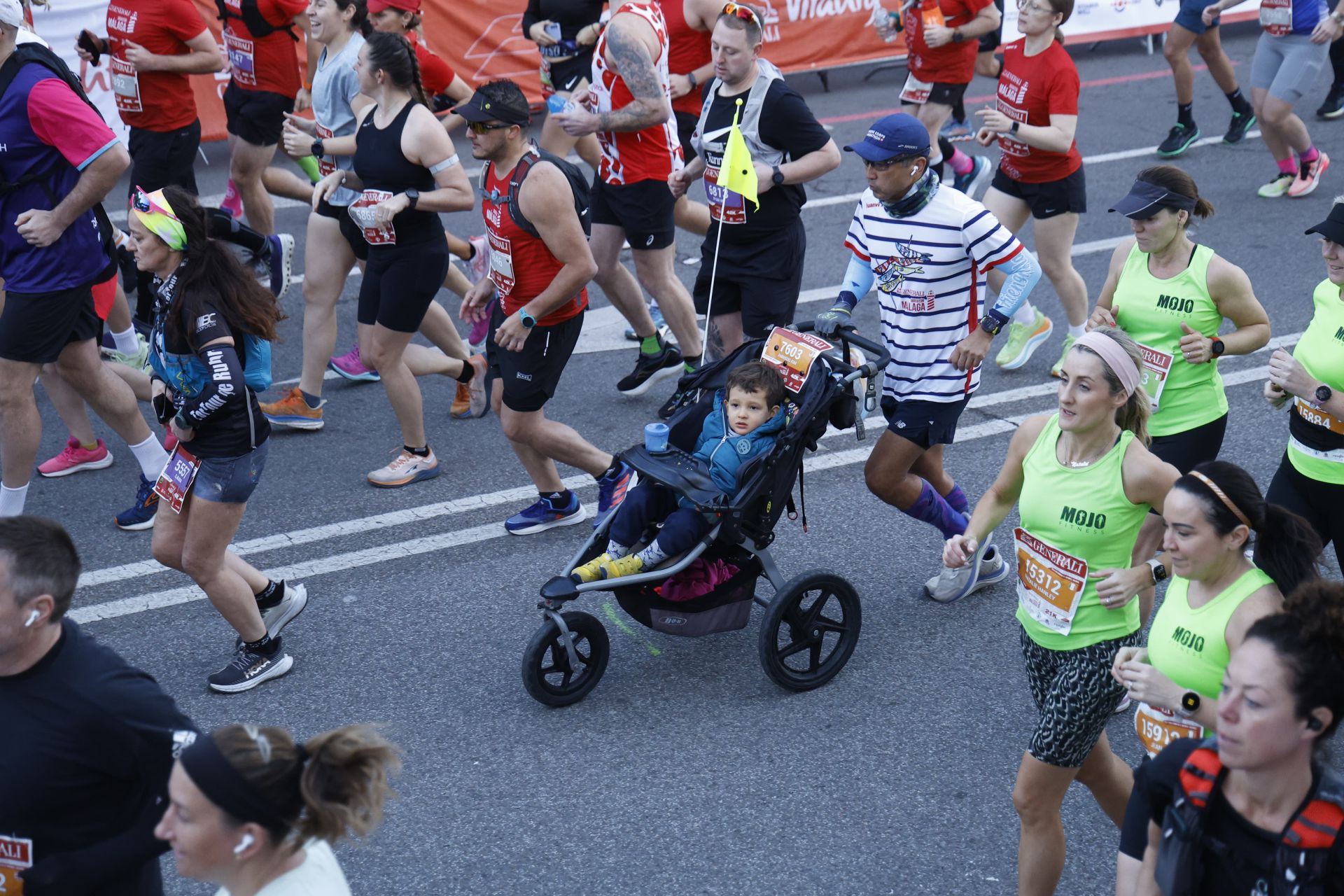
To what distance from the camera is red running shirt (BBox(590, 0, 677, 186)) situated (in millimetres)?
7414

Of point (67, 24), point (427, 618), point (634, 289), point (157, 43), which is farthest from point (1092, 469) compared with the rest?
point (67, 24)

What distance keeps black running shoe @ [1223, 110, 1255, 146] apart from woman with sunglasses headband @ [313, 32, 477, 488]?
8.20 meters

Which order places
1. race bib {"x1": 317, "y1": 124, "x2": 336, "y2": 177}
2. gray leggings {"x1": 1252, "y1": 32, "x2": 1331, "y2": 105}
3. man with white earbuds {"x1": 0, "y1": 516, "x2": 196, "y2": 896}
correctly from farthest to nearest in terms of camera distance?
gray leggings {"x1": 1252, "y1": 32, "x2": 1331, "y2": 105}
race bib {"x1": 317, "y1": 124, "x2": 336, "y2": 177}
man with white earbuds {"x1": 0, "y1": 516, "x2": 196, "y2": 896}

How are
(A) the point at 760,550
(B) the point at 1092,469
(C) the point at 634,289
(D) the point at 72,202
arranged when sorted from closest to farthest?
(B) the point at 1092,469 < (A) the point at 760,550 < (D) the point at 72,202 < (C) the point at 634,289

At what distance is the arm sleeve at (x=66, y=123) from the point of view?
18.6 feet

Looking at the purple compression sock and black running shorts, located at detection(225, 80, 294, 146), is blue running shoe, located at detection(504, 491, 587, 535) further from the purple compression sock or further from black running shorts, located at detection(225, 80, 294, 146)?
black running shorts, located at detection(225, 80, 294, 146)

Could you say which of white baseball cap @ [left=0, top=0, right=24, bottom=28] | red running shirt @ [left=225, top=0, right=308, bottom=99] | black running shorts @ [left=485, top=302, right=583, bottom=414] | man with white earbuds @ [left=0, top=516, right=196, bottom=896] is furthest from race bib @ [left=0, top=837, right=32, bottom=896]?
red running shirt @ [left=225, top=0, right=308, bottom=99]

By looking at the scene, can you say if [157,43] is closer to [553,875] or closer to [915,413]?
[915,413]

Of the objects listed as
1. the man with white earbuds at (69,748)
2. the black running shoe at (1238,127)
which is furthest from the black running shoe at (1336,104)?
the man with white earbuds at (69,748)

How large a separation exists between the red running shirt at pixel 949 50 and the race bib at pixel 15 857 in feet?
28.9

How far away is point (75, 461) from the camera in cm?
696

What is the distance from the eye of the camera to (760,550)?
16.4ft

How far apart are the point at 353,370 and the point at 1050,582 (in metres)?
5.17

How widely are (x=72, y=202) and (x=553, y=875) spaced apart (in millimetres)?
3662
